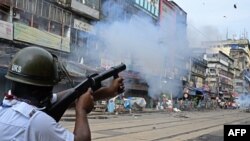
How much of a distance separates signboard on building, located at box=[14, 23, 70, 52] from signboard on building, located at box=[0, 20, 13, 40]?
423mm

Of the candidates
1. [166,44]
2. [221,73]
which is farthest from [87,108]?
[221,73]

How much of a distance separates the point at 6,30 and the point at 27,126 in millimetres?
22425

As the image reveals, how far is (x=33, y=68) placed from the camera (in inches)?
80.4

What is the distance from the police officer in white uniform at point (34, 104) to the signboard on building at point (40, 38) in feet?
74.4

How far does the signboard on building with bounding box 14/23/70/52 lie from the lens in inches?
962

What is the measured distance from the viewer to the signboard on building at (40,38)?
24.4 metres

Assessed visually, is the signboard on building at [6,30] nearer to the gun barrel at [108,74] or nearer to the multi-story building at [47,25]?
the multi-story building at [47,25]

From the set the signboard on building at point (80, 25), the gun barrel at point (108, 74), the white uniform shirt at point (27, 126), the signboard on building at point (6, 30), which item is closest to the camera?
the white uniform shirt at point (27, 126)

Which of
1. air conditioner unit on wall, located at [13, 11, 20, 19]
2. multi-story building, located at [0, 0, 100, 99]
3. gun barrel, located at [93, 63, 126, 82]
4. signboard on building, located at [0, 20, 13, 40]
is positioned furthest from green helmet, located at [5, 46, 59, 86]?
air conditioner unit on wall, located at [13, 11, 20, 19]

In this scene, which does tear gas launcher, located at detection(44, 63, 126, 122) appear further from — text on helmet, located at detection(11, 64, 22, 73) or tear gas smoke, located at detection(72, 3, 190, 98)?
tear gas smoke, located at detection(72, 3, 190, 98)

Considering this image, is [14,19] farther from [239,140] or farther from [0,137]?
[0,137]

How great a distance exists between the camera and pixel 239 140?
25.0ft

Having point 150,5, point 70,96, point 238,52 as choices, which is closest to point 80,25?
point 150,5

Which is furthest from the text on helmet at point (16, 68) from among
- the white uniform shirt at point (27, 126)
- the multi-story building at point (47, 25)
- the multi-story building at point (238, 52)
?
the multi-story building at point (238, 52)
